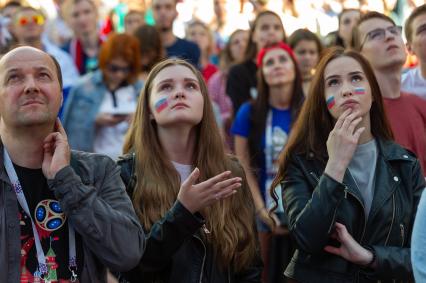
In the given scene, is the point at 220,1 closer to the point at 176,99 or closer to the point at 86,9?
the point at 86,9

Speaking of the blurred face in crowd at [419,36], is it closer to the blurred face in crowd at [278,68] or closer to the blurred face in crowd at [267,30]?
the blurred face in crowd at [278,68]

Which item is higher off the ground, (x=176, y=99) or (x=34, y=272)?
(x=176, y=99)

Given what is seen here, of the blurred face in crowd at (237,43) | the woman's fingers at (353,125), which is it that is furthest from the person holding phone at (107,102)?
the woman's fingers at (353,125)

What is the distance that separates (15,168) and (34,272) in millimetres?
474

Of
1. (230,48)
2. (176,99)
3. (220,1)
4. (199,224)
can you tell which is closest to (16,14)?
(230,48)

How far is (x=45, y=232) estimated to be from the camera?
14.4 feet

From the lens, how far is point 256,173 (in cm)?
764

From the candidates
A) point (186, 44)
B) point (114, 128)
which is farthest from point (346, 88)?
point (186, 44)

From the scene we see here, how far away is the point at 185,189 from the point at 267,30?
5231 mm

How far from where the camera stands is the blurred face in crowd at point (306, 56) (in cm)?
935

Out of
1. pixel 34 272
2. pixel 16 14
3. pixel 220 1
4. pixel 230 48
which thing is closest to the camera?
pixel 34 272

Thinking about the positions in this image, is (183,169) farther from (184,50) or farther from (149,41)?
(184,50)

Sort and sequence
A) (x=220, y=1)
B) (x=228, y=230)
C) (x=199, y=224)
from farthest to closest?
(x=220, y=1) < (x=228, y=230) < (x=199, y=224)

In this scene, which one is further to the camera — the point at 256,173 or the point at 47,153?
the point at 256,173
